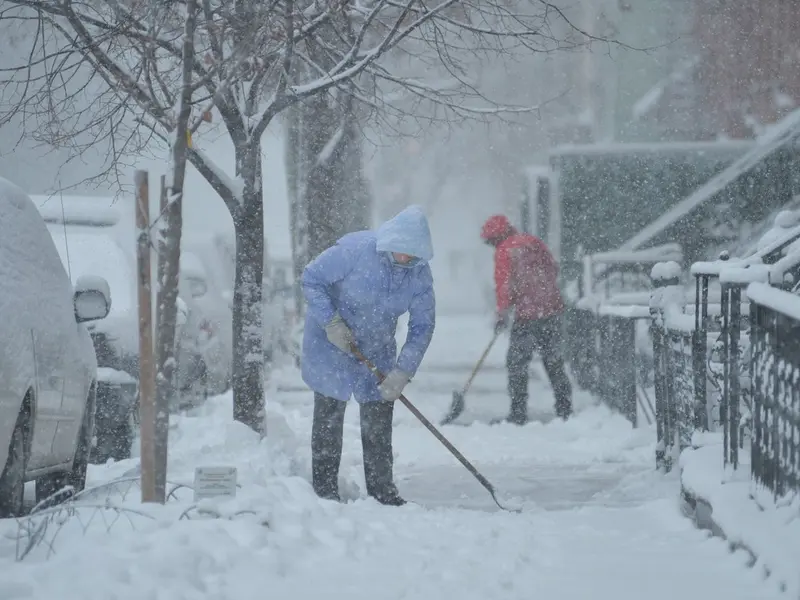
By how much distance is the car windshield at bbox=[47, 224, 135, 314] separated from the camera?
918 cm

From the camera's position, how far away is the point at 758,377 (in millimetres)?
4871

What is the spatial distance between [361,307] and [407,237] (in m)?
0.53

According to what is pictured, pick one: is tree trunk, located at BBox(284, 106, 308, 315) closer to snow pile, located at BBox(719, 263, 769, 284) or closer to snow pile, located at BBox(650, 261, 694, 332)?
snow pile, located at BBox(650, 261, 694, 332)

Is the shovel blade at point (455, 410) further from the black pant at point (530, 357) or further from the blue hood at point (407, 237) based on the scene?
the blue hood at point (407, 237)

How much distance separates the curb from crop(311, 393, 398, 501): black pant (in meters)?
1.68

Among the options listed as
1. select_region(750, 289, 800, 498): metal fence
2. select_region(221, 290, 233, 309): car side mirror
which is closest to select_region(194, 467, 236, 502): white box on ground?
select_region(750, 289, 800, 498): metal fence

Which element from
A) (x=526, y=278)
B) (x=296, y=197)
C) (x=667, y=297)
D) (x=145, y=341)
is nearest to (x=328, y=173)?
(x=296, y=197)

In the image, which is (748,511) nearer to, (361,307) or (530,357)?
(361,307)

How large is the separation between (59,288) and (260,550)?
2328 millimetres

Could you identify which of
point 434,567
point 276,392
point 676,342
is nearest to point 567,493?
point 676,342

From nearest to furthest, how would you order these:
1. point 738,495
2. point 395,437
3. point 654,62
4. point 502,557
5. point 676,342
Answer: point 502,557
point 738,495
point 676,342
point 395,437
point 654,62

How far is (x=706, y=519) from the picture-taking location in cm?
545

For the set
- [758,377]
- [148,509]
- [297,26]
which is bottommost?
[148,509]

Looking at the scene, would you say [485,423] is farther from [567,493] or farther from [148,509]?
[148,509]
